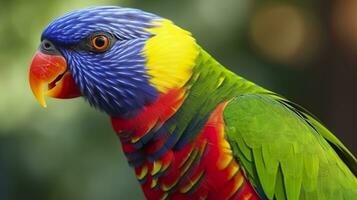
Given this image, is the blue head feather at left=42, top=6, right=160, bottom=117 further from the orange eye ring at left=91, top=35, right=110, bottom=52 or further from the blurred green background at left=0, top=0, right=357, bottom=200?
the blurred green background at left=0, top=0, right=357, bottom=200

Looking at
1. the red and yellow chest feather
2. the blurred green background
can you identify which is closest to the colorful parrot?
the red and yellow chest feather

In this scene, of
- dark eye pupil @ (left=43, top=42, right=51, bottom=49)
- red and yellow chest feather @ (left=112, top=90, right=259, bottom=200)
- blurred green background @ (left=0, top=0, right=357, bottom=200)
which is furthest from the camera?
blurred green background @ (left=0, top=0, right=357, bottom=200)

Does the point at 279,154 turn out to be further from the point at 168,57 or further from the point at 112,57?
the point at 112,57

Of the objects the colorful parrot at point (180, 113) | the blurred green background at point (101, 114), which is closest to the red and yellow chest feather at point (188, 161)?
the colorful parrot at point (180, 113)

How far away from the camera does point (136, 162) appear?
2.17 m

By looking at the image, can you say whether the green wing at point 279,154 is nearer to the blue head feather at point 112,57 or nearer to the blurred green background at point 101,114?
the blue head feather at point 112,57

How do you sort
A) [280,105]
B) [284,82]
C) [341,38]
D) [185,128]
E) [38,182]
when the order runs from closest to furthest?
1. [185,128]
2. [280,105]
3. [341,38]
4. [38,182]
5. [284,82]

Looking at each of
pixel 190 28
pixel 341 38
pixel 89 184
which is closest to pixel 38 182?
pixel 89 184

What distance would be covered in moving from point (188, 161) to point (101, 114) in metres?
2.33

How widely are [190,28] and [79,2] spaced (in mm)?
712

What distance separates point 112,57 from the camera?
2.16 metres

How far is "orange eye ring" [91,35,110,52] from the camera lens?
84.0 inches

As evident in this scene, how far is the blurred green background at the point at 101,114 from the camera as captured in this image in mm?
4285

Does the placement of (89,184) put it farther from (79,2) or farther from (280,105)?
(280,105)
